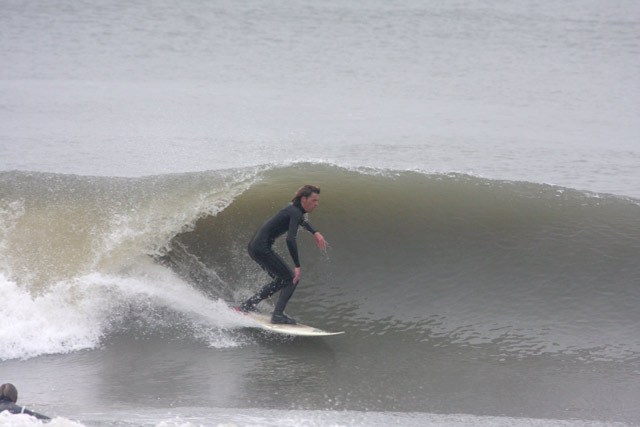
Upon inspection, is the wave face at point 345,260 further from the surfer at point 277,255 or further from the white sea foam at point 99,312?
the surfer at point 277,255

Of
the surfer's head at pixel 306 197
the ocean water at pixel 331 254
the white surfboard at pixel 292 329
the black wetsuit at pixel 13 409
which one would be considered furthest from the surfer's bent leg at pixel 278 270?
the black wetsuit at pixel 13 409

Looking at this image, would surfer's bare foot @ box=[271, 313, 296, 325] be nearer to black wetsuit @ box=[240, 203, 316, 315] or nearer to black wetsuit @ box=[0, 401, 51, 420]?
black wetsuit @ box=[240, 203, 316, 315]

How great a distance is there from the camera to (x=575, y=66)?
20.4 metres

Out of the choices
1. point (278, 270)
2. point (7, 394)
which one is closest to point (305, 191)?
point (278, 270)

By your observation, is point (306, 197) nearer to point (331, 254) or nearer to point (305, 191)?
point (305, 191)

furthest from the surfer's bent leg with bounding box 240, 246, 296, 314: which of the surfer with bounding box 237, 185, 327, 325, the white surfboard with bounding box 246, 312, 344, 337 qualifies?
the white surfboard with bounding box 246, 312, 344, 337

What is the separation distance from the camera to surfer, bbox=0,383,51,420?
13.6 ft

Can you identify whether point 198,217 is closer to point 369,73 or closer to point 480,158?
point 480,158

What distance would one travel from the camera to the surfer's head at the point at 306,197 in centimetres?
624

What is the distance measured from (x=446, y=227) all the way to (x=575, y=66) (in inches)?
566

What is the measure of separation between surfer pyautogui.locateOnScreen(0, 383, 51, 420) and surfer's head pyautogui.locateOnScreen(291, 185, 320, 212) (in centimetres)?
297

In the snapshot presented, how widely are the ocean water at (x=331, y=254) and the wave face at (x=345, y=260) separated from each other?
30 millimetres

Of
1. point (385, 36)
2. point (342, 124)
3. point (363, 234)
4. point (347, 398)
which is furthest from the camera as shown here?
point (385, 36)

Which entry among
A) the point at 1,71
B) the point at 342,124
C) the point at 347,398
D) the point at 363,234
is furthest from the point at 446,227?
the point at 1,71
